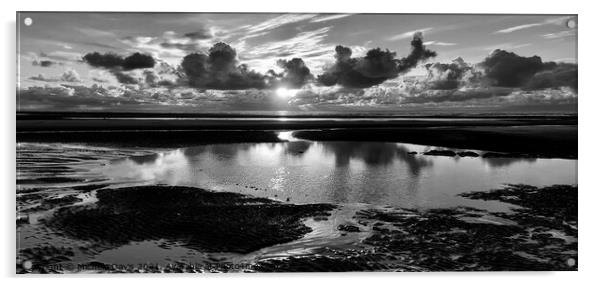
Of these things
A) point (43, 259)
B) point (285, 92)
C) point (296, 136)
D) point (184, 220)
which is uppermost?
point (285, 92)

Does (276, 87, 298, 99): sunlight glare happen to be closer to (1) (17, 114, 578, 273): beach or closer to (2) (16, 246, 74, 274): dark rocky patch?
(1) (17, 114, 578, 273): beach

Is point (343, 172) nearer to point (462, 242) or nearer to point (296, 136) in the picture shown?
point (296, 136)

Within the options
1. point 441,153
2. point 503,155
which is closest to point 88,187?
point 441,153

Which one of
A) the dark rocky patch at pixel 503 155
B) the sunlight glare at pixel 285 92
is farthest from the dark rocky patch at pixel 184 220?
the dark rocky patch at pixel 503 155

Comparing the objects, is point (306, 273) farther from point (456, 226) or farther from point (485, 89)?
point (485, 89)

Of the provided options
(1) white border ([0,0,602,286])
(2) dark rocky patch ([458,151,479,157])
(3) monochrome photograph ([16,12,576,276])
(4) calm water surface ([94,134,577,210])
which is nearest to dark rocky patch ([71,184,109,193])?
(3) monochrome photograph ([16,12,576,276])

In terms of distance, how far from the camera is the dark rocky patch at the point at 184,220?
20.9ft

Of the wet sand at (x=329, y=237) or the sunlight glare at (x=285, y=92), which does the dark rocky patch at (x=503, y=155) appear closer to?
the wet sand at (x=329, y=237)

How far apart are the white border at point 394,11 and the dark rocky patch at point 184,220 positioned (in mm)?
493

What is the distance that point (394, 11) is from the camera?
6742 mm

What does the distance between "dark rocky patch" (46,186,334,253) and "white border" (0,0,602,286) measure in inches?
19.4

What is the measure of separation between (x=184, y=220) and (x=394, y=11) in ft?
13.6

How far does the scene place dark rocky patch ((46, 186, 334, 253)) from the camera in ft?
20.9

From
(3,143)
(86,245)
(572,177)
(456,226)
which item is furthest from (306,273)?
(3,143)
